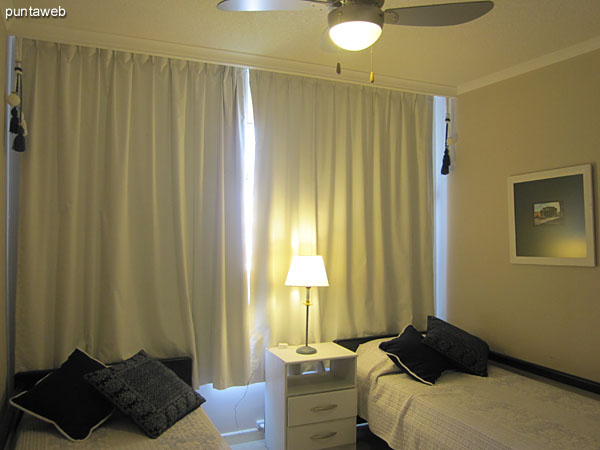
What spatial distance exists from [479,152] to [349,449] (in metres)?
2.28

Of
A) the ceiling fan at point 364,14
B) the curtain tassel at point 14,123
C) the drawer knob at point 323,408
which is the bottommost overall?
the drawer knob at point 323,408

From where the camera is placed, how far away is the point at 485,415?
218 cm

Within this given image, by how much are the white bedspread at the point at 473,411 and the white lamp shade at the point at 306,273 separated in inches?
25.1

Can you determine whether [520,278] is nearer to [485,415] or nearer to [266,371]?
[485,415]

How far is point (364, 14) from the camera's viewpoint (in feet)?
5.16

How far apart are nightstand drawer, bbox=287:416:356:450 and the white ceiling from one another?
91.0 inches

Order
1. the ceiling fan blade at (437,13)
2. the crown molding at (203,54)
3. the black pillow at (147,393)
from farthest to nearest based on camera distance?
the crown molding at (203,54) → the black pillow at (147,393) → the ceiling fan blade at (437,13)

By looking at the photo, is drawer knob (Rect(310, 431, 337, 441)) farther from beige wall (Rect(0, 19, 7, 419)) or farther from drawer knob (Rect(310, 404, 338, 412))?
beige wall (Rect(0, 19, 7, 419))

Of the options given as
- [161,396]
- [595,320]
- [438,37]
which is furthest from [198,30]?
[595,320]

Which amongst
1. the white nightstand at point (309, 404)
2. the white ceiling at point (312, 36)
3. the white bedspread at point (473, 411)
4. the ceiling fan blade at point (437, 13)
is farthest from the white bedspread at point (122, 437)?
the white ceiling at point (312, 36)

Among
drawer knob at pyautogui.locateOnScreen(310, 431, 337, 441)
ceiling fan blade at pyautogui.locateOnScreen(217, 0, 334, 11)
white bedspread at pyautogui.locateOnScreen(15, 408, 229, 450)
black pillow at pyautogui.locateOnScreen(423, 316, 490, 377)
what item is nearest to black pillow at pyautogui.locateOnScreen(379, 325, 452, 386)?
black pillow at pyautogui.locateOnScreen(423, 316, 490, 377)

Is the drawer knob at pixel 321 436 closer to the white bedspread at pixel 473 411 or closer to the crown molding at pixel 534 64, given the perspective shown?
the white bedspread at pixel 473 411

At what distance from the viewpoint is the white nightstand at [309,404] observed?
266 centimetres

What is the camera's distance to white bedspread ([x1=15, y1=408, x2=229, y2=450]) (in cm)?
193
